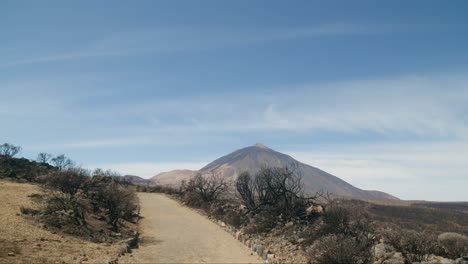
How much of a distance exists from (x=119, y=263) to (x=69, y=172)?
12.7 m

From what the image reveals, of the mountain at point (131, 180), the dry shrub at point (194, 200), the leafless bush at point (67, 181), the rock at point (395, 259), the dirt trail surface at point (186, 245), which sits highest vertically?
the mountain at point (131, 180)

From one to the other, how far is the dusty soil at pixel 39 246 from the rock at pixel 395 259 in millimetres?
8673

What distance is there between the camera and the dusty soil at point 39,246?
1138 centimetres

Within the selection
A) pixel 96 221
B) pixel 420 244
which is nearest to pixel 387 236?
pixel 420 244

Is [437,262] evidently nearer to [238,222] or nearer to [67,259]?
[67,259]

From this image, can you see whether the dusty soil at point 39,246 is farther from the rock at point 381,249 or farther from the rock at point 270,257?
the rock at point 381,249

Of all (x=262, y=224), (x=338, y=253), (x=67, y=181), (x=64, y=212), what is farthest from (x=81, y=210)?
(x=338, y=253)

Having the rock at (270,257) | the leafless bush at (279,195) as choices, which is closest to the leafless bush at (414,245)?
the rock at (270,257)

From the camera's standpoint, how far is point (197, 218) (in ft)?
88.9

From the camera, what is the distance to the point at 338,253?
34.9ft

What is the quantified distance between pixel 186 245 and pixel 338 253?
→ 7.64 meters

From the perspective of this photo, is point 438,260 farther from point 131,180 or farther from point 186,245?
point 131,180

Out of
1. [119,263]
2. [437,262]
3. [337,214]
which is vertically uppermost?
[337,214]

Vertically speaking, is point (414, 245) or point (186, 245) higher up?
point (414, 245)
